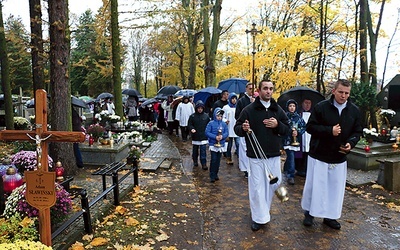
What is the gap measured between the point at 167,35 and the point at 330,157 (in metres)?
28.2

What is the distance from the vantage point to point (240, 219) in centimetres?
556

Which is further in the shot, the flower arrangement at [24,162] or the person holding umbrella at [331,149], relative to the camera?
the flower arrangement at [24,162]

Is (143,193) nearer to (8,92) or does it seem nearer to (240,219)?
(240,219)

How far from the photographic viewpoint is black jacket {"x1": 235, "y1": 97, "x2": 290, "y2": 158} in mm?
5109

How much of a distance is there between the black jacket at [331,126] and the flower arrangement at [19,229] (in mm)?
3974

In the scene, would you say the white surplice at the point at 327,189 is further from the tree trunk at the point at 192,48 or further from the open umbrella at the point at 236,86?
the tree trunk at the point at 192,48

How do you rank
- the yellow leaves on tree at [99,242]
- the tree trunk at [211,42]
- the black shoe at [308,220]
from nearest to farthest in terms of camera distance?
the yellow leaves on tree at [99,242], the black shoe at [308,220], the tree trunk at [211,42]

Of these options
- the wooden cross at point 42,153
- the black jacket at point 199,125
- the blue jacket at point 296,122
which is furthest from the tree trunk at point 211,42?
the wooden cross at point 42,153

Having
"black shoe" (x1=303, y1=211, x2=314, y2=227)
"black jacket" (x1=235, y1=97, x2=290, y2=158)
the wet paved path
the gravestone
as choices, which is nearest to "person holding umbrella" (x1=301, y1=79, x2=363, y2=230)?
"black shoe" (x1=303, y1=211, x2=314, y2=227)

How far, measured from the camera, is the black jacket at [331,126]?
4992 mm

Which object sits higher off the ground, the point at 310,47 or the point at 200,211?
the point at 310,47

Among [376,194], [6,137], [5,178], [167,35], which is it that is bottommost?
[376,194]

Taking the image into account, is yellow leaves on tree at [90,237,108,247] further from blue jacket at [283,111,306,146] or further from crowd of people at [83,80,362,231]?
blue jacket at [283,111,306,146]

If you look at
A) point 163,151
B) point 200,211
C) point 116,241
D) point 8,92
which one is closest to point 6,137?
point 116,241
